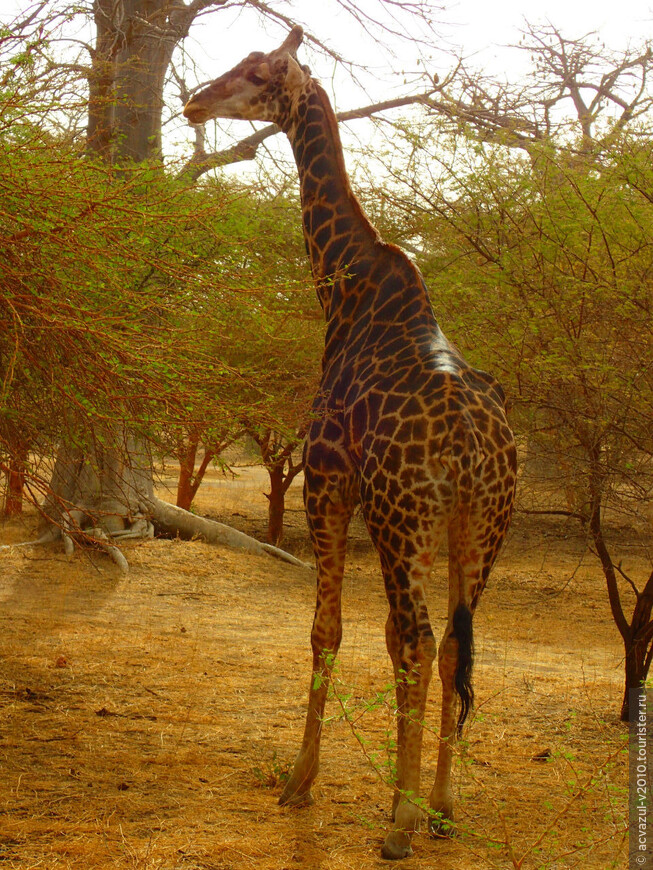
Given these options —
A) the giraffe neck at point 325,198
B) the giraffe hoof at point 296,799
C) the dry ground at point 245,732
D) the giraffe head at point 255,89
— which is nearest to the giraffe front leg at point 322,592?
the giraffe hoof at point 296,799

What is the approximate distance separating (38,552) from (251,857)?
8.70 metres

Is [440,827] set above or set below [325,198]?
below

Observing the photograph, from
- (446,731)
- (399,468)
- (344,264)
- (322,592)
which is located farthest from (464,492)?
(344,264)

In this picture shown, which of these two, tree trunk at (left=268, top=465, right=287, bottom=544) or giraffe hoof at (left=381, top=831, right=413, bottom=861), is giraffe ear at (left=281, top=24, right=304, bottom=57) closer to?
giraffe hoof at (left=381, top=831, right=413, bottom=861)

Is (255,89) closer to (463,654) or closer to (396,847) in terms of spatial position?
(463,654)

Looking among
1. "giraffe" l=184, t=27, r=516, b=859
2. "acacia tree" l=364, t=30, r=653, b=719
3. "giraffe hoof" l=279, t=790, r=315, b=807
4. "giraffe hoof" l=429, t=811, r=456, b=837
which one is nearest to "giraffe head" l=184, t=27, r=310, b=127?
"giraffe" l=184, t=27, r=516, b=859

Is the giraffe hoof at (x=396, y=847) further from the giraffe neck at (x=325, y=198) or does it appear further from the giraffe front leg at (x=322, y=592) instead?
the giraffe neck at (x=325, y=198)

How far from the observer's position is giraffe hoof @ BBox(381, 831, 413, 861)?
3801 millimetres

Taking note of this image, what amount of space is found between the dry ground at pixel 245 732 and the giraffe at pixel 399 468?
0.20m

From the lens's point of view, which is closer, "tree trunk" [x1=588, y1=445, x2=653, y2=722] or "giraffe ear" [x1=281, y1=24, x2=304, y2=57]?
"giraffe ear" [x1=281, y1=24, x2=304, y2=57]

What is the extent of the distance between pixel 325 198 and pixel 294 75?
0.89 metres

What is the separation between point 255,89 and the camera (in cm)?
563

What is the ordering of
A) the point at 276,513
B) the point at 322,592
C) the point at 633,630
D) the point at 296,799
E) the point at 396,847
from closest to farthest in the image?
1. the point at 396,847
2. the point at 296,799
3. the point at 322,592
4. the point at 633,630
5. the point at 276,513

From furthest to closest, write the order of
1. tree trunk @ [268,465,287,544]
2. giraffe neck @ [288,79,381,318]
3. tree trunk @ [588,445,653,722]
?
tree trunk @ [268,465,287,544] → tree trunk @ [588,445,653,722] → giraffe neck @ [288,79,381,318]
